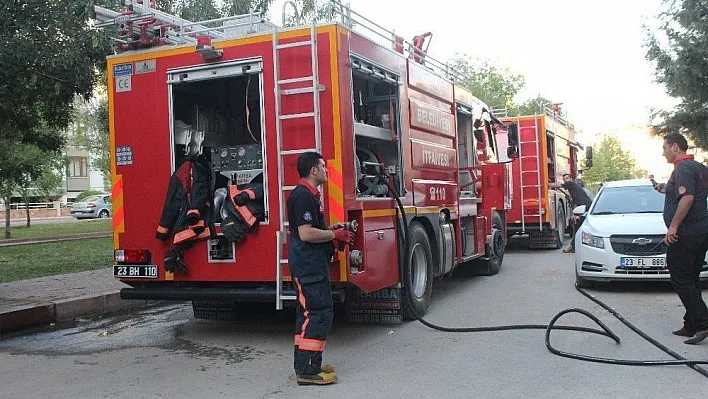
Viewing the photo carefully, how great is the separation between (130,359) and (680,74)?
15496mm

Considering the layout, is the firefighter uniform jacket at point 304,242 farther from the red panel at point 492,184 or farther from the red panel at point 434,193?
the red panel at point 492,184

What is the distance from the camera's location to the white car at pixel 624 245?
8.83m

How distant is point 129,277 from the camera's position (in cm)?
682

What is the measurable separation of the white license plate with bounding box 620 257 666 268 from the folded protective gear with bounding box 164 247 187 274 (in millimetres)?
5644

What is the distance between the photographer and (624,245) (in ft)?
29.4

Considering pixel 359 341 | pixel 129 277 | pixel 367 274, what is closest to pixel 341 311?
pixel 359 341

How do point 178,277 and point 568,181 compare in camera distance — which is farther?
point 568,181

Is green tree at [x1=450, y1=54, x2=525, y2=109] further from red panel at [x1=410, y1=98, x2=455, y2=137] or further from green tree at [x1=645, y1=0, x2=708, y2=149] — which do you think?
red panel at [x1=410, y1=98, x2=455, y2=137]

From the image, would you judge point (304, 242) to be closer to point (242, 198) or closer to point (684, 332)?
point (242, 198)

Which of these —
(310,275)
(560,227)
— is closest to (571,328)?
(310,275)

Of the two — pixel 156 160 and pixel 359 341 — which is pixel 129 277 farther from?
pixel 359 341

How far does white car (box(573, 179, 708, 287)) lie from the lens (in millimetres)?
8828

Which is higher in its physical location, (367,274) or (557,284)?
(367,274)

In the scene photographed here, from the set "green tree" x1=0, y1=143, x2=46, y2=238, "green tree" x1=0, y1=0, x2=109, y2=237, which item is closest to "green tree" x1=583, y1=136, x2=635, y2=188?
"green tree" x1=0, y1=143, x2=46, y2=238
